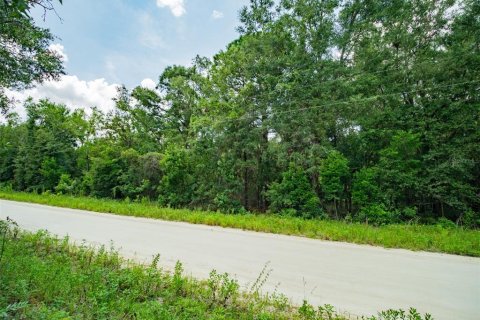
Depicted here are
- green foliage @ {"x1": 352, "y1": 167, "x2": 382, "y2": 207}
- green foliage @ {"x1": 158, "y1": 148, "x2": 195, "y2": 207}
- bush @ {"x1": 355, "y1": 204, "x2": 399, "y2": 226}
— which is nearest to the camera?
bush @ {"x1": 355, "y1": 204, "x2": 399, "y2": 226}

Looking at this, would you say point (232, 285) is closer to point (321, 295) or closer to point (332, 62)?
point (321, 295)

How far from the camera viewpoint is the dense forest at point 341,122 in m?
12.5

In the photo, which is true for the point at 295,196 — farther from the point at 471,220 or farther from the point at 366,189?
the point at 471,220

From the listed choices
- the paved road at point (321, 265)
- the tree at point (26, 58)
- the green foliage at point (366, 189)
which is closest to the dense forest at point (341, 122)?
the green foliage at point (366, 189)

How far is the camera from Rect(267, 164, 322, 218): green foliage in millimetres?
12744

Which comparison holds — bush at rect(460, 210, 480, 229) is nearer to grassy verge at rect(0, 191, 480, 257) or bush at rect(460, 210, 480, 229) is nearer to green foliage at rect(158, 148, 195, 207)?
grassy verge at rect(0, 191, 480, 257)

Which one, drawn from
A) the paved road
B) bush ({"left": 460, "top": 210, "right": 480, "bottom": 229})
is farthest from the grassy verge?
bush ({"left": 460, "top": 210, "right": 480, "bottom": 229})

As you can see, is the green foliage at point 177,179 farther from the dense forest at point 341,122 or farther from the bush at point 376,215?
the bush at point 376,215

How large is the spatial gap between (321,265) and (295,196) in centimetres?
762

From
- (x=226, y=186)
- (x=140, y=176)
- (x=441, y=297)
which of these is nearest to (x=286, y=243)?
(x=441, y=297)

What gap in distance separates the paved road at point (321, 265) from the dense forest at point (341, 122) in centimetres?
556

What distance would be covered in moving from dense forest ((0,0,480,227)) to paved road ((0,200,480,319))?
5.56m

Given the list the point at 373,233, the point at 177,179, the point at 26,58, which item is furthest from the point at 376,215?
the point at 26,58

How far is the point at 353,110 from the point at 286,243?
344 inches
